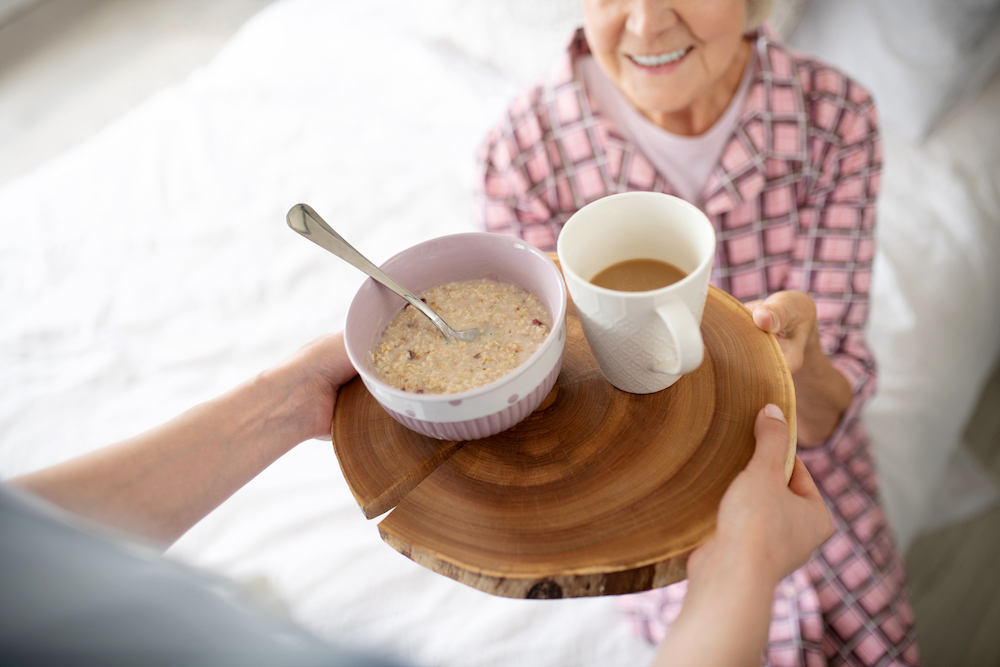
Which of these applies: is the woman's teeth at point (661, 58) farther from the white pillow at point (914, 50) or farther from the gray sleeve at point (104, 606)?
the gray sleeve at point (104, 606)

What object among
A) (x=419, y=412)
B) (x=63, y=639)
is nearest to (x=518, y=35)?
(x=419, y=412)

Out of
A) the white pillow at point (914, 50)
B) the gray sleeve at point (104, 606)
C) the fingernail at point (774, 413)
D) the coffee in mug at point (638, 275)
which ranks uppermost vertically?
the gray sleeve at point (104, 606)

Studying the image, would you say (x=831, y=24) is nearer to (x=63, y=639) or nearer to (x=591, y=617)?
(x=591, y=617)

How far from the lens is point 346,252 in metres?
0.67

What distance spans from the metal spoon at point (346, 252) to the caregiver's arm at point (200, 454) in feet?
0.58

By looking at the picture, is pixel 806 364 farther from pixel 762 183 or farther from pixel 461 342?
pixel 461 342

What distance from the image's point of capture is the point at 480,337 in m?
0.72

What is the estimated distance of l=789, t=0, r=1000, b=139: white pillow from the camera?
1.43 meters

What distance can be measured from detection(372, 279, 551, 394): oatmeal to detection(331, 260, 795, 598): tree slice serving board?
94 millimetres

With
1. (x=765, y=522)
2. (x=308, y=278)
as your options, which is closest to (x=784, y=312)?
(x=765, y=522)

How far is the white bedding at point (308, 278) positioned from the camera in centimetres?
106

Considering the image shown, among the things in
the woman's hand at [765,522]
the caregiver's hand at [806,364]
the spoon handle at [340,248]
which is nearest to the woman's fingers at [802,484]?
the woman's hand at [765,522]

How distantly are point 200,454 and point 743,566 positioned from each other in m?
0.63

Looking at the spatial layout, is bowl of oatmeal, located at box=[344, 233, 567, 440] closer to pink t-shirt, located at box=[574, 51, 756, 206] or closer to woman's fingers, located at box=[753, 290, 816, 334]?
woman's fingers, located at box=[753, 290, 816, 334]
